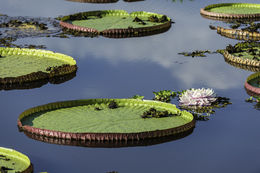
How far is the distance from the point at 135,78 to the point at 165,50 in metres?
3.24

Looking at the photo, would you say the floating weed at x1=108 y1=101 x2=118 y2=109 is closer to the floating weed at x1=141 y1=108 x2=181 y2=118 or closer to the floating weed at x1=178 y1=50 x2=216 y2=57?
the floating weed at x1=141 y1=108 x2=181 y2=118

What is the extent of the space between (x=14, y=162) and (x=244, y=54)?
888 cm

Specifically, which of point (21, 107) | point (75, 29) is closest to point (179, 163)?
point (21, 107)

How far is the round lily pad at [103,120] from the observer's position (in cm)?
1178

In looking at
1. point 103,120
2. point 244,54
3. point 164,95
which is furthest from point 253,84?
point 103,120

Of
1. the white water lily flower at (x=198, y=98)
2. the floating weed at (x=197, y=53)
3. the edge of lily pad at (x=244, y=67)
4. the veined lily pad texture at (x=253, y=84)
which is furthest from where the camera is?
the floating weed at (x=197, y=53)

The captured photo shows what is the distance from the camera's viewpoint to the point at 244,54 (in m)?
17.7

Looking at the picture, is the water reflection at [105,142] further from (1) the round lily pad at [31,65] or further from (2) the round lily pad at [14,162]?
(1) the round lily pad at [31,65]

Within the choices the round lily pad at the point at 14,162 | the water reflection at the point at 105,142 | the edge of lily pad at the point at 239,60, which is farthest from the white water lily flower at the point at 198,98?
the round lily pad at the point at 14,162

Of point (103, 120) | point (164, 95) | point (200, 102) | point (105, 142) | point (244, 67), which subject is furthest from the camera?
point (244, 67)

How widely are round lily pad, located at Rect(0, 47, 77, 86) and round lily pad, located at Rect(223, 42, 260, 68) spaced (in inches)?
158

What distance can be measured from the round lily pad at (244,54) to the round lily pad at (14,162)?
319 inches

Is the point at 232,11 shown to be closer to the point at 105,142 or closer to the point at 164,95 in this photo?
the point at 164,95

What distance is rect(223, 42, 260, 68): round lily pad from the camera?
17047 millimetres
